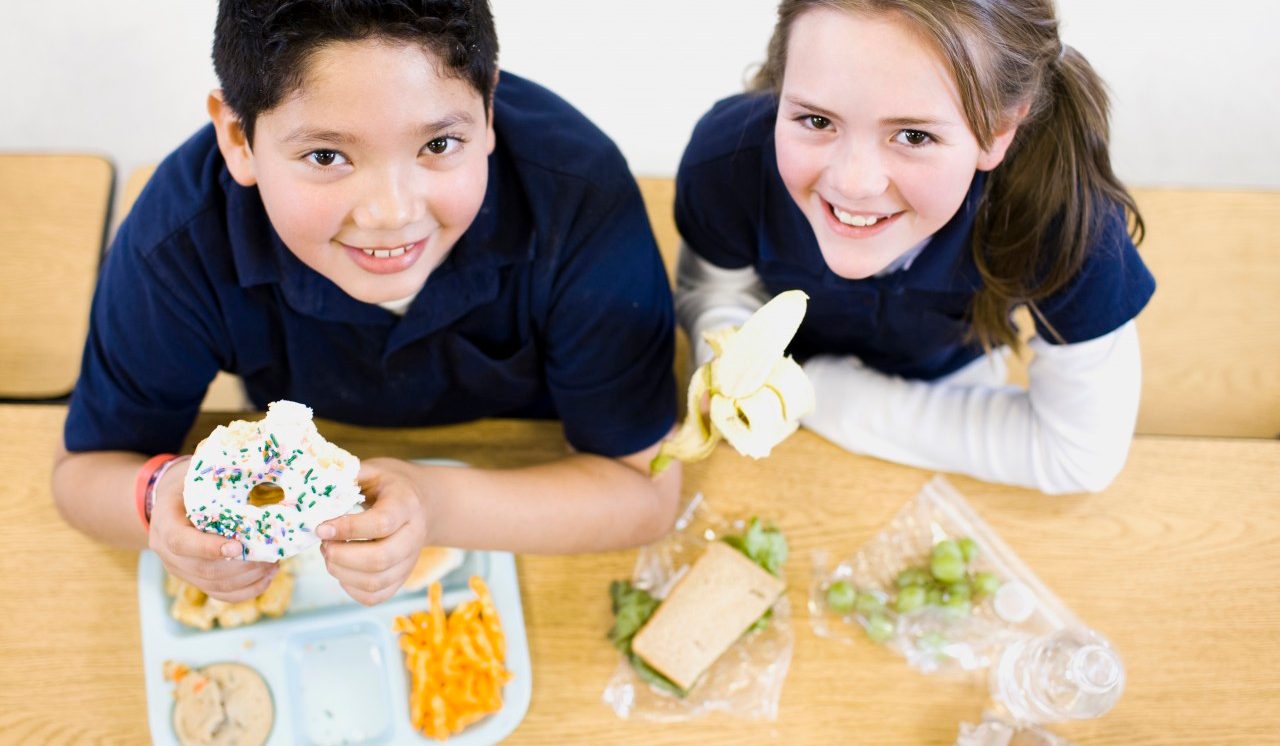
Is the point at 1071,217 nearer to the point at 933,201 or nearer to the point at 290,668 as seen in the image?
the point at 933,201

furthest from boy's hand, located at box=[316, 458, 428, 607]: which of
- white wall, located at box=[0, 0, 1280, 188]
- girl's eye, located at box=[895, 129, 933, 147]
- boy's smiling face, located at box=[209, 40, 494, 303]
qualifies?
white wall, located at box=[0, 0, 1280, 188]

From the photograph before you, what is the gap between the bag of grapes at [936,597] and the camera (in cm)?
119

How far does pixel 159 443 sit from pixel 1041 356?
931 mm

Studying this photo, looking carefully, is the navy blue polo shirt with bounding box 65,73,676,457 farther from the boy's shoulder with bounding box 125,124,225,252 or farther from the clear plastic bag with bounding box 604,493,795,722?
the clear plastic bag with bounding box 604,493,795,722

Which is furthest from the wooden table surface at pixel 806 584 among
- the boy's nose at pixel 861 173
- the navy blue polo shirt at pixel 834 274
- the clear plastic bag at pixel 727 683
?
the boy's nose at pixel 861 173

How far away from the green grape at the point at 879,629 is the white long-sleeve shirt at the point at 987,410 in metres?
0.19

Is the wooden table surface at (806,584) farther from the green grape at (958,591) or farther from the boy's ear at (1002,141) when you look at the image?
the boy's ear at (1002,141)

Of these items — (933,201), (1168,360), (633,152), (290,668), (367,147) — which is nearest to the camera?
(367,147)

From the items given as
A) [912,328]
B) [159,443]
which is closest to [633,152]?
[912,328]

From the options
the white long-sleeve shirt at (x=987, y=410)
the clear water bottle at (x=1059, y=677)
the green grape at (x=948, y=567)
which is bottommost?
the clear water bottle at (x=1059, y=677)

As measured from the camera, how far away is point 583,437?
1208 mm

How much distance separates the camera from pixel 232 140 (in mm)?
990

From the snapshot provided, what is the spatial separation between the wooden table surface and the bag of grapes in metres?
0.02

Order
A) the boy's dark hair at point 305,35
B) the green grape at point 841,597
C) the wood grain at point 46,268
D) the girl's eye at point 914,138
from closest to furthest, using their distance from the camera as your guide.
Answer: the boy's dark hair at point 305,35 → the girl's eye at point 914,138 → the green grape at point 841,597 → the wood grain at point 46,268
